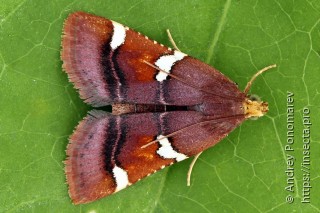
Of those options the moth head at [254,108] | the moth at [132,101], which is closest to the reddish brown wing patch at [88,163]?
the moth at [132,101]

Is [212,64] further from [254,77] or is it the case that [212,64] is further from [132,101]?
[132,101]

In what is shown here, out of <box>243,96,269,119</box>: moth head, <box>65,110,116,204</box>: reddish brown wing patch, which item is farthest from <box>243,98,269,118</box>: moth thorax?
<box>65,110,116,204</box>: reddish brown wing patch

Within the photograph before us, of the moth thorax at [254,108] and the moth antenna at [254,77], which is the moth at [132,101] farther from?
the moth antenna at [254,77]

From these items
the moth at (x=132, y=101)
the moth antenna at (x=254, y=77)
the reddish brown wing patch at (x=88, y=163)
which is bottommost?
the reddish brown wing patch at (x=88, y=163)

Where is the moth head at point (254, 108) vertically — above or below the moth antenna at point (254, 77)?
below

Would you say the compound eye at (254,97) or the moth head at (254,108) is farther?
the compound eye at (254,97)

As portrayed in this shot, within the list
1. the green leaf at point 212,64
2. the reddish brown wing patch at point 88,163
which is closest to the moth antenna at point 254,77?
the green leaf at point 212,64

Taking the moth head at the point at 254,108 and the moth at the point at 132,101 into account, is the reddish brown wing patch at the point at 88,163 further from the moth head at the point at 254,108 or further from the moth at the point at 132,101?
the moth head at the point at 254,108

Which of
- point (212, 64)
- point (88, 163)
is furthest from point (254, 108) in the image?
point (88, 163)

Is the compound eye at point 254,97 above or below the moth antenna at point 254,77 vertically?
below
